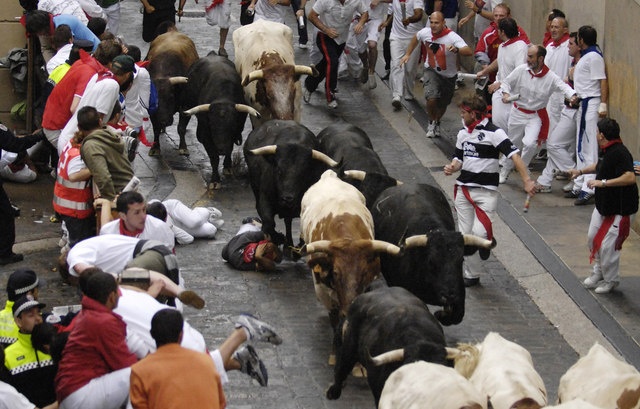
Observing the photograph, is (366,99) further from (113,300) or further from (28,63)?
(113,300)

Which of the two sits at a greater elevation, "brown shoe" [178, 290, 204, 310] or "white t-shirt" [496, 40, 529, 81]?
"brown shoe" [178, 290, 204, 310]

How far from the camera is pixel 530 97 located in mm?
16953

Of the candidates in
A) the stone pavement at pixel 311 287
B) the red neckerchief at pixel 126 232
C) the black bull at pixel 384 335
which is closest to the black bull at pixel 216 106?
the stone pavement at pixel 311 287

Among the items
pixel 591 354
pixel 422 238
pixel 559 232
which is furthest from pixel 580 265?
pixel 591 354

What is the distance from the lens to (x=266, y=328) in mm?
8664

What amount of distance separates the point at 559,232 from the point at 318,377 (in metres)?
5.22

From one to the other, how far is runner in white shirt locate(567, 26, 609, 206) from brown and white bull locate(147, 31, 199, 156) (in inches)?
213

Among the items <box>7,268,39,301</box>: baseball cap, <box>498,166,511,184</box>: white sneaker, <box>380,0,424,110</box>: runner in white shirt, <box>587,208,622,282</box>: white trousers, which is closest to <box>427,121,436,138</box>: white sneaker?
<box>380,0,424,110</box>: runner in white shirt

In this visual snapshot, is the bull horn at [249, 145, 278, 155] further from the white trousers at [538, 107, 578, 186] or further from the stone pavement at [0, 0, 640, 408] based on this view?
the white trousers at [538, 107, 578, 186]

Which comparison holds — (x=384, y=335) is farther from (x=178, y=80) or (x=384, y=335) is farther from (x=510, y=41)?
(x=510, y=41)

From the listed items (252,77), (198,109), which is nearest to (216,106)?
(198,109)

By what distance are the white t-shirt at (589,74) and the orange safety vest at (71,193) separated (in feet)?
23.4

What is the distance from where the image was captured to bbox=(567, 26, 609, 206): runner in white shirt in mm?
16375

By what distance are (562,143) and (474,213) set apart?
11.3 feet
